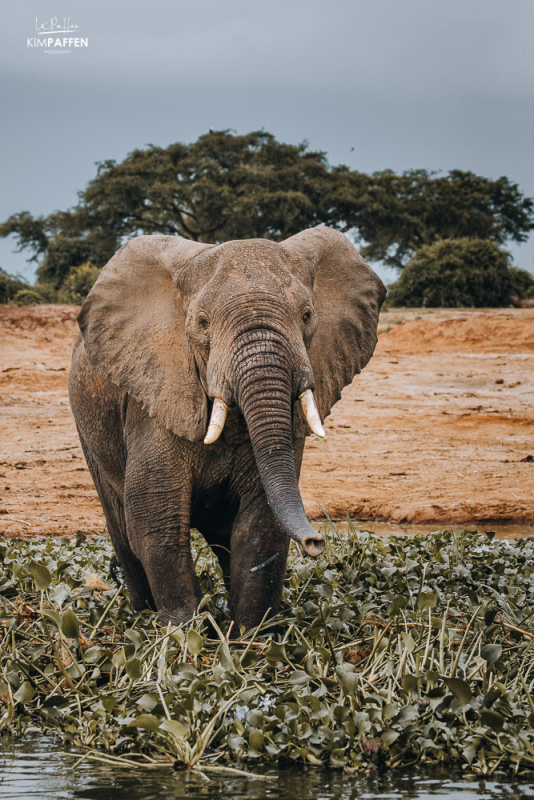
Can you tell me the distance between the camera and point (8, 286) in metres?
24.9

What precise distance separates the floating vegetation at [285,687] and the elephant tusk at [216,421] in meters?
0.77

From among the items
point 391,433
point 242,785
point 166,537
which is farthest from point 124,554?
point 391,433

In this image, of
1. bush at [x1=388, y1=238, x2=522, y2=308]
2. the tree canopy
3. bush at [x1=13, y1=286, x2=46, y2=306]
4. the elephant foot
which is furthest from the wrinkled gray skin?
the tree canopy

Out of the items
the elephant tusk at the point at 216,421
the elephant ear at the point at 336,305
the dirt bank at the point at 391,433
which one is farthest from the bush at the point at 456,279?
the elephant tusk at the point at 216,421

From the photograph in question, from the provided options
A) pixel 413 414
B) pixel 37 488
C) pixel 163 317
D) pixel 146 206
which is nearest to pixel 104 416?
pixel 163 317

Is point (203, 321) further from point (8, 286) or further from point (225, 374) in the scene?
point (8, 286)

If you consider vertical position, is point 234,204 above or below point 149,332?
above

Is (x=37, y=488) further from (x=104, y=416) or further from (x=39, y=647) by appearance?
(x=39, y=647)

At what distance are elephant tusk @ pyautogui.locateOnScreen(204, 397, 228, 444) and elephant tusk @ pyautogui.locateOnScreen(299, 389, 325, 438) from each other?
35 cm

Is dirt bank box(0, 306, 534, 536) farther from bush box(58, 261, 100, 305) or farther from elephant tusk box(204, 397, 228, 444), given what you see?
elephant tusk box(204, 397, 228, 444)

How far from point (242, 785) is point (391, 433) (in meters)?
11.1

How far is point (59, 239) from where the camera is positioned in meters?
32.1

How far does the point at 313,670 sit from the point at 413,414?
451 inches

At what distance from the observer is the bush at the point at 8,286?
24.0 metres
